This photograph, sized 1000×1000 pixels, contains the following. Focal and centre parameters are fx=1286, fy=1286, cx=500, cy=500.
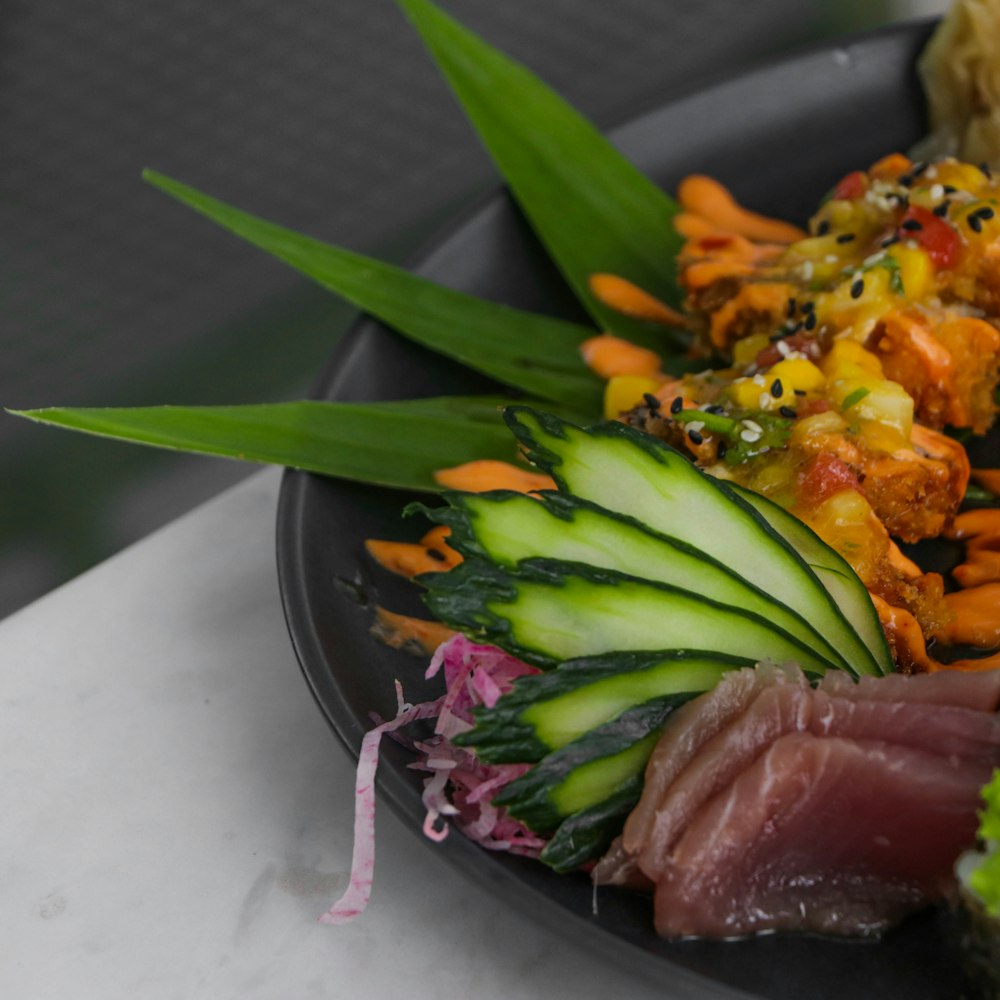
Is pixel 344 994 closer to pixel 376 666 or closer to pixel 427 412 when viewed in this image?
pixel 376 666

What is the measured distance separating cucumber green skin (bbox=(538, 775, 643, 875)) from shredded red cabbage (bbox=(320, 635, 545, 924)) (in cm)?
8

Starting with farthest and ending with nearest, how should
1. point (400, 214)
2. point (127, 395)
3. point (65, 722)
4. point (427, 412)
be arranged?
point (400, 214) < point (127, 395) < point (427, 412) < point (65, 722)

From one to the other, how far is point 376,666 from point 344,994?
1.98 feet

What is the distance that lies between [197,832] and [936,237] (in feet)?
6.74

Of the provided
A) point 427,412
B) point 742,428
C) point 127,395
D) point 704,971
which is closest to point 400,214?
point 127,395

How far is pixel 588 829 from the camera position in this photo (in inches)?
78.5

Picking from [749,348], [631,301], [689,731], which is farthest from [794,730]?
[631,301]

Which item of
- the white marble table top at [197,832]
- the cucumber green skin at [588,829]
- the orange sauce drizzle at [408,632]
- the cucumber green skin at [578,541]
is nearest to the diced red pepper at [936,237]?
the cucumber green skin at [578,541]

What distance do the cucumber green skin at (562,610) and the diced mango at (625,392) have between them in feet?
3.37

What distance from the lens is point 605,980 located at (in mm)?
2246

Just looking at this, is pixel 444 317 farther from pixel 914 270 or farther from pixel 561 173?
pixel 914 270

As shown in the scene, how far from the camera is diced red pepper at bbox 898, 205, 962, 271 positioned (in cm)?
289

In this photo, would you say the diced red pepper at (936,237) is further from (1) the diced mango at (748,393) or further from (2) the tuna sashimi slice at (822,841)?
(2) the tuna sashimi slice at (822,841)

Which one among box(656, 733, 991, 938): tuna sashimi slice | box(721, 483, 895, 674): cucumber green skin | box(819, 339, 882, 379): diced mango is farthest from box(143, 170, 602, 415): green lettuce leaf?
box(656, 733, 991, 938): tuna sashimi slice
